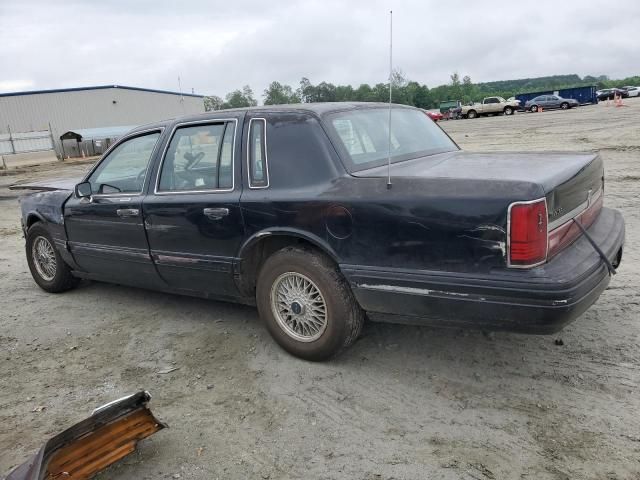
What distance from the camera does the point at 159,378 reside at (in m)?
3.70

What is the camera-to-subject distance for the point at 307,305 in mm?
3611

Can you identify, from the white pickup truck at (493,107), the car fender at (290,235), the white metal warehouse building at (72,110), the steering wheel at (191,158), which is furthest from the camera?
the white pickup truck at (493,107)

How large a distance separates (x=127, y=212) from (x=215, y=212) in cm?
102

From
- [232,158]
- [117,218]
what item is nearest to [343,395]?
[232,158]

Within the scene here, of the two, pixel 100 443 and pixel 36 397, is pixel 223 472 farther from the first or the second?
pixel 36 397

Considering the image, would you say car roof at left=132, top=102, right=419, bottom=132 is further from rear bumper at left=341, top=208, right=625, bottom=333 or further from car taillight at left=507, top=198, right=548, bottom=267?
car taillight at left=507, top=198, right=548, bottom=267

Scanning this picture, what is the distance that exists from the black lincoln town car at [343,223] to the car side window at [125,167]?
0.01 meters

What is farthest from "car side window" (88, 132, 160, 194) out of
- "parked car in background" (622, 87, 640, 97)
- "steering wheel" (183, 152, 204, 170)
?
"parked car in background" (622, 87, 640, 97)

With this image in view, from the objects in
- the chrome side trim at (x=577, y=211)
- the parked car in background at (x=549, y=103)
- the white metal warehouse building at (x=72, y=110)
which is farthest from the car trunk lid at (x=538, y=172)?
the parked car in background at (x=549, y=103)

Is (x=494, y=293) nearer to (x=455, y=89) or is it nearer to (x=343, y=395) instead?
(x=343, y=395)

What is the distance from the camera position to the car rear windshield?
11.8 feet

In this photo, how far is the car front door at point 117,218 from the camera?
14.6 feet

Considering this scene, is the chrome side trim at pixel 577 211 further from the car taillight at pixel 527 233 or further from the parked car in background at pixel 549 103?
the parked car in background at pixel 549 103

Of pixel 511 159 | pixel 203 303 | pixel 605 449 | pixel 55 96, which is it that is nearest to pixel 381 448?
pixel 605 449
